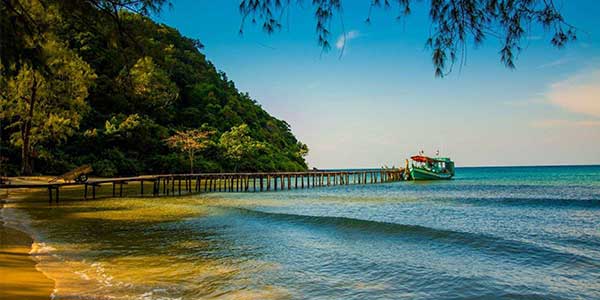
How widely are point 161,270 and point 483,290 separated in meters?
5.17

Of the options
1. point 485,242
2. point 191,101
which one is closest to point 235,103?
point 191,101

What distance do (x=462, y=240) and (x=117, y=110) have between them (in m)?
42.4

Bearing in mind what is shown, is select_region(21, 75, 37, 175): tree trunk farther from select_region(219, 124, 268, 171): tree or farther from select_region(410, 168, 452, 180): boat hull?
select_region(410, 168, 452, 180): boat hull

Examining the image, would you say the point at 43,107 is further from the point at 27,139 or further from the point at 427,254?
the point at 427,254

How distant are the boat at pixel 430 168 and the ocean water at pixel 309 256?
38.5 m

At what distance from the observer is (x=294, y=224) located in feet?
44.2

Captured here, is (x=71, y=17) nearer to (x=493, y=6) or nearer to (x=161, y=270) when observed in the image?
(x=161, y=270)

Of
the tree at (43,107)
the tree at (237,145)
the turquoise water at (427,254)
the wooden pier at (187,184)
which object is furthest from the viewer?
the tree at (237,145)

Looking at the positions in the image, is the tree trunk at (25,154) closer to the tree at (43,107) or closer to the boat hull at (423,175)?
the tree at (43,107)

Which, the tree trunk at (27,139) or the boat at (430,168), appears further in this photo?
the boat at (430,168)

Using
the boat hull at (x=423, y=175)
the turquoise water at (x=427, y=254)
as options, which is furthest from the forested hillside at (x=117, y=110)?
the boat hull at (x=423, y=175)

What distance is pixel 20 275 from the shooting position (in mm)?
6184

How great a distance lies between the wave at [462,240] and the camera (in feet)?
26.8

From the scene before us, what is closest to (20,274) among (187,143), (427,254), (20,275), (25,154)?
(20,275)
